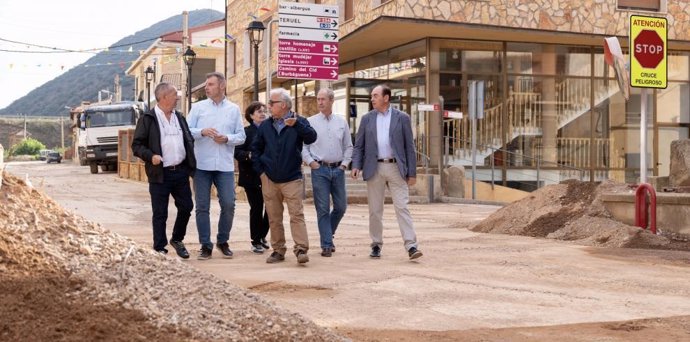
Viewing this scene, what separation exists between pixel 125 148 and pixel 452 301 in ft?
97.0

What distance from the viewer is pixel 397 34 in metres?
25.5

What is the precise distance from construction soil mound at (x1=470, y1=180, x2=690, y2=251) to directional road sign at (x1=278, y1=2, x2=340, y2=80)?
29.1ft

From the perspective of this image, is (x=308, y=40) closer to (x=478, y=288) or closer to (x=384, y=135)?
(x=384, y=135)

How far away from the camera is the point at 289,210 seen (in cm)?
877

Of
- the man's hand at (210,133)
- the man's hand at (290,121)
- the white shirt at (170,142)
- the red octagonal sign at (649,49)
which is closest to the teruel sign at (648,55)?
the red octagonal sign at (649,49)

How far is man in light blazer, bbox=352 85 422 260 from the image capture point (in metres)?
9.11

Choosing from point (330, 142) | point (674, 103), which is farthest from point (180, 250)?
point (674, 103)

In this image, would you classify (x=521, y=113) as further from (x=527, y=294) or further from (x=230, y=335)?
(x=230, y=335)

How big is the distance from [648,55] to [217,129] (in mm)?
6075

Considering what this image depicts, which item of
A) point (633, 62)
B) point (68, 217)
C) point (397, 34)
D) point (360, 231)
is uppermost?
point (397, 34)

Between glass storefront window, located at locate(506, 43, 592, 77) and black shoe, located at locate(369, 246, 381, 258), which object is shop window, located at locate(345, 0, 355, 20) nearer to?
glass storefront window, located at locate(506, 43, 592, 77)

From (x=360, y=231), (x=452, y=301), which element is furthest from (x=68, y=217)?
(x=360, y=231)

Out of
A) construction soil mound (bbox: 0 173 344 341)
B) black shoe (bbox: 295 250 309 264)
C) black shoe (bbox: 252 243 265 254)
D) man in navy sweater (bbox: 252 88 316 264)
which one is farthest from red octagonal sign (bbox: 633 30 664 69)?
construction soil mound (bbox: 0 173 344 341)

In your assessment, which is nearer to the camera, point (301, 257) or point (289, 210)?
point (301, 257)
